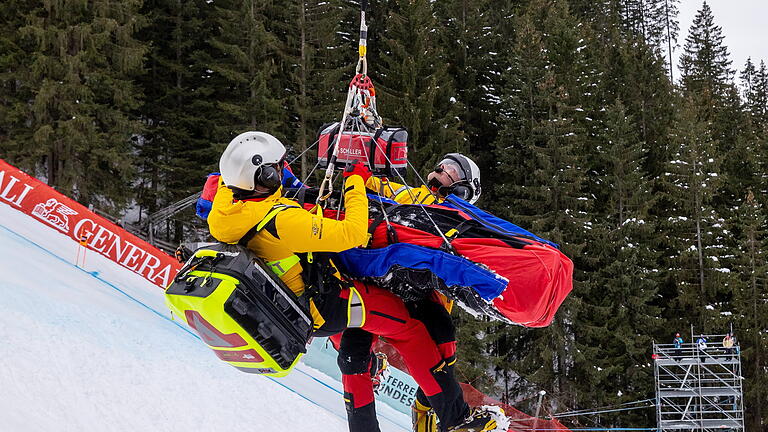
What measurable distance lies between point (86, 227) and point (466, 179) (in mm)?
11529

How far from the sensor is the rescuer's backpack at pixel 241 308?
3.16 m

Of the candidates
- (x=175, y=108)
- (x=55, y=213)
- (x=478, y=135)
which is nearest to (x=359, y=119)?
(x=55, y=213)

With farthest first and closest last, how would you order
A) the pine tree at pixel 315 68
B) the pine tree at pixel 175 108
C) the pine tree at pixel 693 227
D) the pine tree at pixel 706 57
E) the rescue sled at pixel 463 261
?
the pine tree at pixel 706 57 < the pine tree at pixel 693 227 < the pine tree at pixel 175 108 < the pine tree at pixel 315 68 < the rescue sled at pixel 463 261

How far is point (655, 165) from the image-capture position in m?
27.8

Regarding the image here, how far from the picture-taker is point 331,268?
367cm

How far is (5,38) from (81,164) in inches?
182

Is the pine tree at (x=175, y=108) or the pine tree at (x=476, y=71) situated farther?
the pine tree at (x=476, y=71)

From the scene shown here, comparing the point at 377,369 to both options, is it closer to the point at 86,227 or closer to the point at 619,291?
the point at 86,227

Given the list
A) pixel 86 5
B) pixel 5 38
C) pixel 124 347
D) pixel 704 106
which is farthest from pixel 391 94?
pixel 704 106

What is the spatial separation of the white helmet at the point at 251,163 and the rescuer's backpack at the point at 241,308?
326mm

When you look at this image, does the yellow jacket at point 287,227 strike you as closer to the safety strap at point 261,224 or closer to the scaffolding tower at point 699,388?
the safety strap at point 261,224

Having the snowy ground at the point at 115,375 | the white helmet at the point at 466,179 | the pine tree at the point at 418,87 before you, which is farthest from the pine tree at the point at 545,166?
the white helmet at the point at 466,179

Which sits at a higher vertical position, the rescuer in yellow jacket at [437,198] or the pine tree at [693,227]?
the pine tree at [693,227]

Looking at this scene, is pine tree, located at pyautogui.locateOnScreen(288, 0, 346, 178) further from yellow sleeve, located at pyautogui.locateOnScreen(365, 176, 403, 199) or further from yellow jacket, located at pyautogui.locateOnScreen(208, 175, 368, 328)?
yellow jacket, located at pyautogui.locateOnScreen(208, 175, 368, 328)
